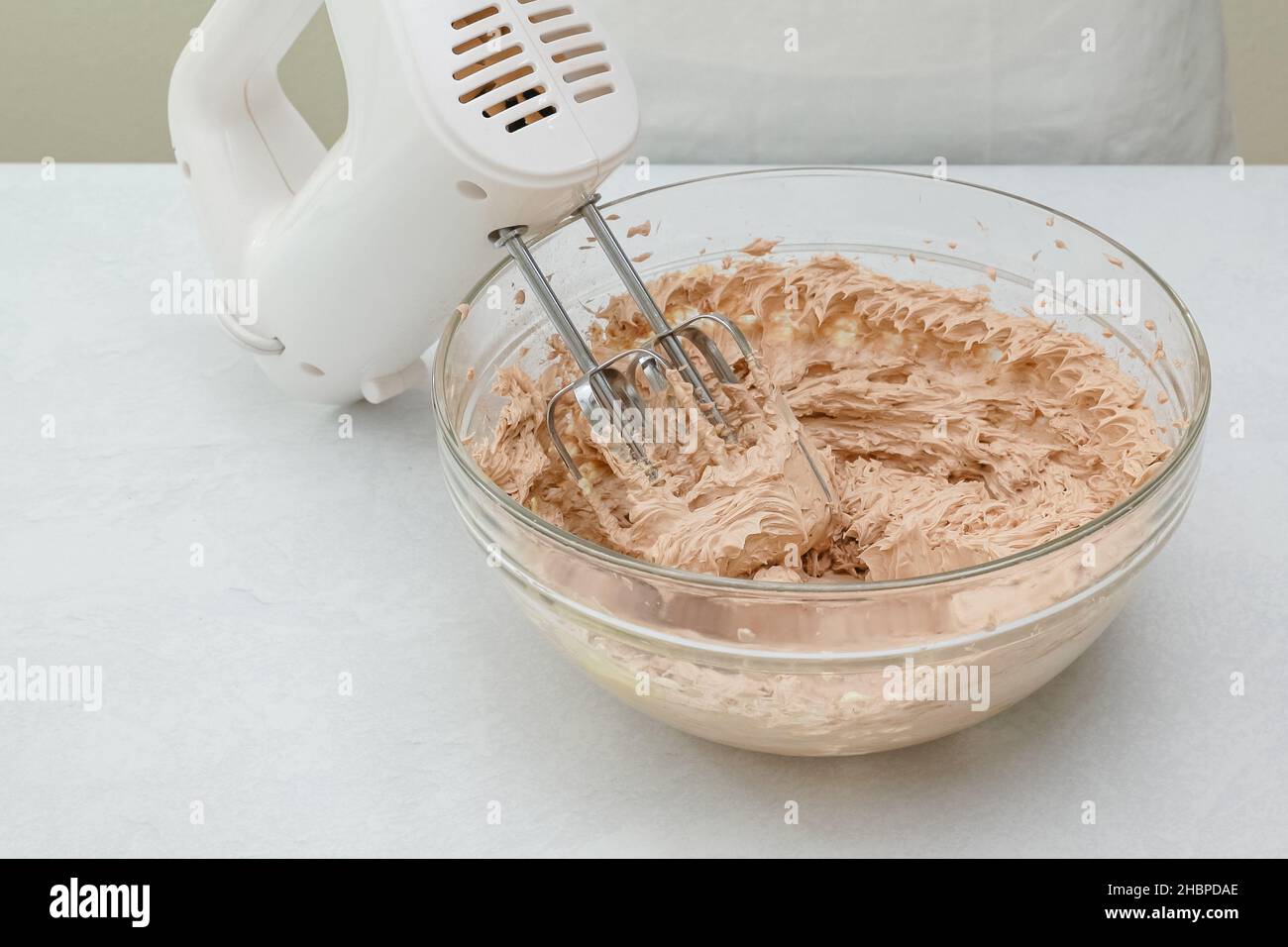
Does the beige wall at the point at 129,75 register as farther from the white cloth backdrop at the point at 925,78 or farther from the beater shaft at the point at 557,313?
the beater shaft at the point at 557,313

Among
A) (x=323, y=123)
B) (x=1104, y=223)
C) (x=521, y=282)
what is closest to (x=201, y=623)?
(x=521, y=282)

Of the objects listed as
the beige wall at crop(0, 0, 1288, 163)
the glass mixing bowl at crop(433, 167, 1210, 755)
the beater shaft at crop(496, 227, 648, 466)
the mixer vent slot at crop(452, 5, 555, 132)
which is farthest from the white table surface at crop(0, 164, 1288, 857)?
the beige wall at crop(0, 0, 1288, 163)

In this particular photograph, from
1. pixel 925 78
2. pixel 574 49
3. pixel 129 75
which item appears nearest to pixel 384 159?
pixel 574 49

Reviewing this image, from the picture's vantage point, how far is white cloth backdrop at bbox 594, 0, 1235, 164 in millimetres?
1334

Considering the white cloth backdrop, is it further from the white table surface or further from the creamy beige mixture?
the creamy beige mixture

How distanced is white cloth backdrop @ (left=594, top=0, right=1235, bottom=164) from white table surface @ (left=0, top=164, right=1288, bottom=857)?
12.3 inches

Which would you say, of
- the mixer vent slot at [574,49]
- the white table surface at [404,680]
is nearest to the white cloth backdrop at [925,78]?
the white table surface at [404,680]

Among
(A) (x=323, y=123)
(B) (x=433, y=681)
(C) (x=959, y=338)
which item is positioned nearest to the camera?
(B) (x=433, y=681)

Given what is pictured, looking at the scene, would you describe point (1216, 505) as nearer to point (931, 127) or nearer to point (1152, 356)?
point (1152, 356)
